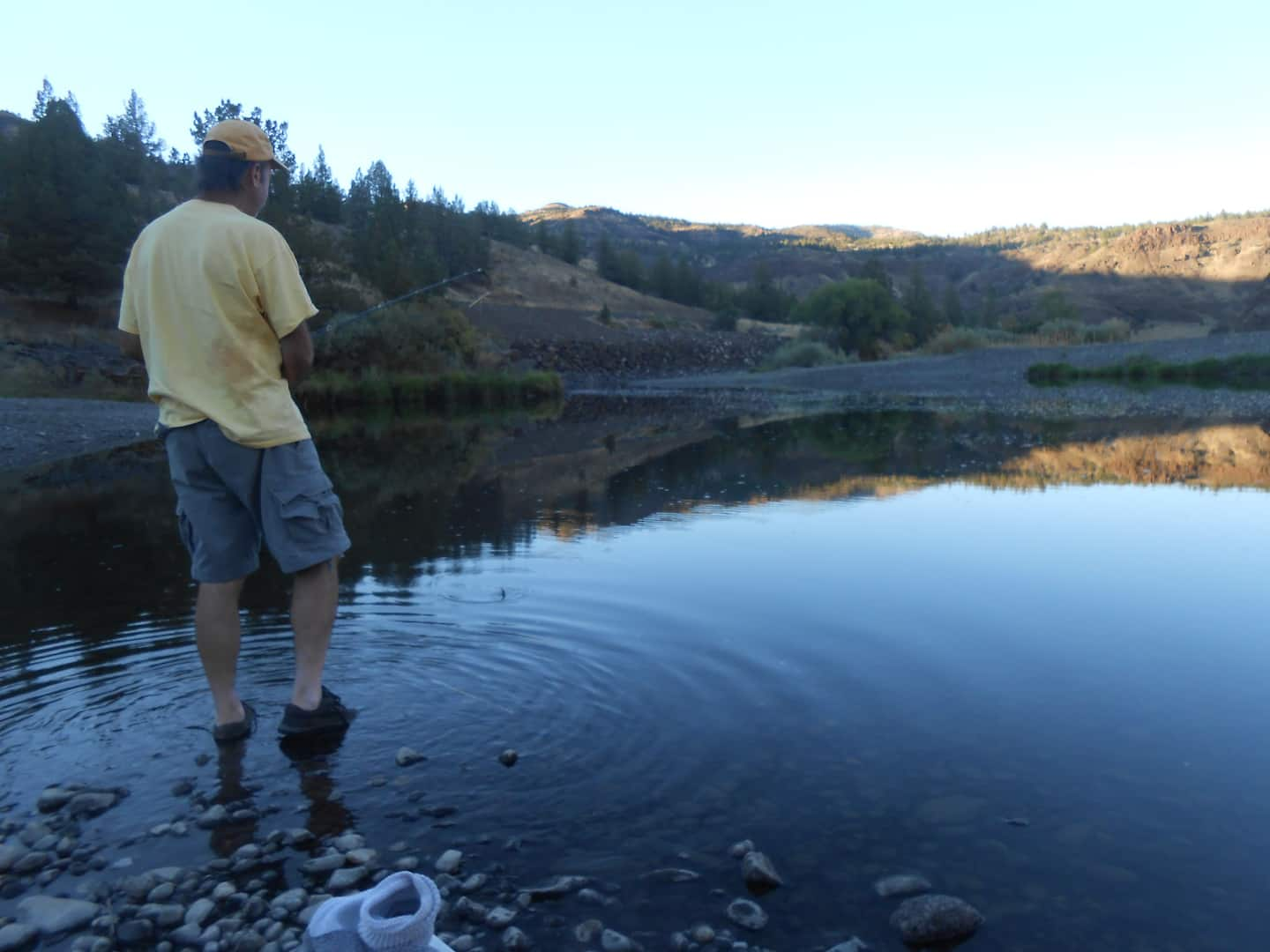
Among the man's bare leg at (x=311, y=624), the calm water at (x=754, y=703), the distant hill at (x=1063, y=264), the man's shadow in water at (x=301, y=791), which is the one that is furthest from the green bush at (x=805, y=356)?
the man's shadow in water at (x=301, y=791)

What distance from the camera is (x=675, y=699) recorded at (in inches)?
149

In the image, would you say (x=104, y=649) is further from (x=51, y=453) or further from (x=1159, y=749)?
(x=51, y=453)

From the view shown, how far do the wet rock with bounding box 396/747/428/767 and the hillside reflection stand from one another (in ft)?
7.71

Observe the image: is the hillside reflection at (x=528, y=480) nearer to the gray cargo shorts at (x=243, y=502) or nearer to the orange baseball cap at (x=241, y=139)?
the gray cargo shorts at (x=243, y=502)

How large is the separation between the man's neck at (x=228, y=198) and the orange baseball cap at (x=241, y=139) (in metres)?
0.12

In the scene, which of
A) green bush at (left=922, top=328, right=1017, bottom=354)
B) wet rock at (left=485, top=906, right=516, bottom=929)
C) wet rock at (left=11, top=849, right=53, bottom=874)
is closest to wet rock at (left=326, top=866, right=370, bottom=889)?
wet rock at (left=485, top=906, right=516, bottom=929)

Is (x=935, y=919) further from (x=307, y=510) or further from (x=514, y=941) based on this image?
(x=307, y=510)

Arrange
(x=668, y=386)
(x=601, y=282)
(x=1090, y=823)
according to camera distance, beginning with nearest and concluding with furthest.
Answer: (x=1090, y=823), (x=668, y=386), (x=601, y=282)

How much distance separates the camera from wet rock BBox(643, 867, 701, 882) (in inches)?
97.1

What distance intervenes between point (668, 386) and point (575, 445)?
73.0 ft

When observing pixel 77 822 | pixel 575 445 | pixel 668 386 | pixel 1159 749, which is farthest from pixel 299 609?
pixel 668 386

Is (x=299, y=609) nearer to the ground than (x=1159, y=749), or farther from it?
farther from it

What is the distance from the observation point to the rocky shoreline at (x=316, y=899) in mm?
2232

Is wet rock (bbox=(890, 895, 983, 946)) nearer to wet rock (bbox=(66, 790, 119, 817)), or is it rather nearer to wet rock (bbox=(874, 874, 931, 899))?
wet rock (bbox=(874, 874, 931, 899))
